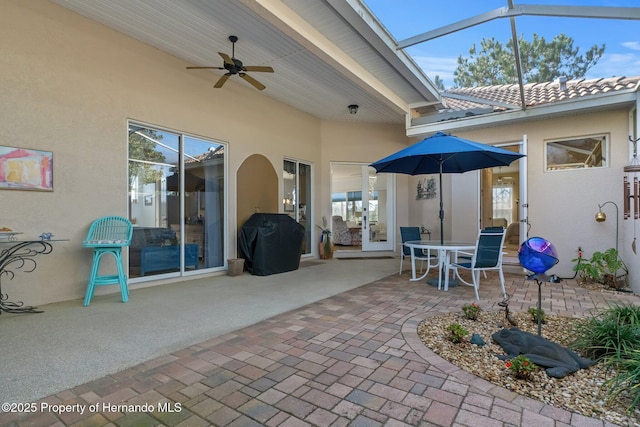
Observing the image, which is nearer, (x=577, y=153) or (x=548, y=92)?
(x=577, y=153)

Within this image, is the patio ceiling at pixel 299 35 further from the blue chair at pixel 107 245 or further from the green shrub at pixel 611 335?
the green shrub at pixel 611 335

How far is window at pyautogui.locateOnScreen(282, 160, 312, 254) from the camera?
730 cm

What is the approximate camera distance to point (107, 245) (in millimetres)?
3715

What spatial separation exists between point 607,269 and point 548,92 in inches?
133

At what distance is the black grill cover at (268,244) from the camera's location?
5543mm

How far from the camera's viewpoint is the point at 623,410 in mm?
1643

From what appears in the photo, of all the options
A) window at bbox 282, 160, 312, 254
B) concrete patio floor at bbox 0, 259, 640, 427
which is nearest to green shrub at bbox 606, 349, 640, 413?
concrete patio floor at bbox 0, 259, 640, 427

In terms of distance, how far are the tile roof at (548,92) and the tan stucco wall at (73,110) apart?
519 centimetres

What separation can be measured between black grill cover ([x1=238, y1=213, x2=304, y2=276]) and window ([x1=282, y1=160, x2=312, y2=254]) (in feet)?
4.31

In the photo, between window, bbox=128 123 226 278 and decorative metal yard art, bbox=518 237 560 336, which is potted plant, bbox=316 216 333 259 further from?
decorative metal yard art, bbox=518 237 560 336

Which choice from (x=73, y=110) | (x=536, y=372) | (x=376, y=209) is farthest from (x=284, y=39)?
(x=376, y=209)

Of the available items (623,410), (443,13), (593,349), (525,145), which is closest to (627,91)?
(525,145)

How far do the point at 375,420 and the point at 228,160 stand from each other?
5090mm

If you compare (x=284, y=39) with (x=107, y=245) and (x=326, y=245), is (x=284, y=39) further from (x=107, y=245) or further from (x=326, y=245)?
(x=326, y=245)
